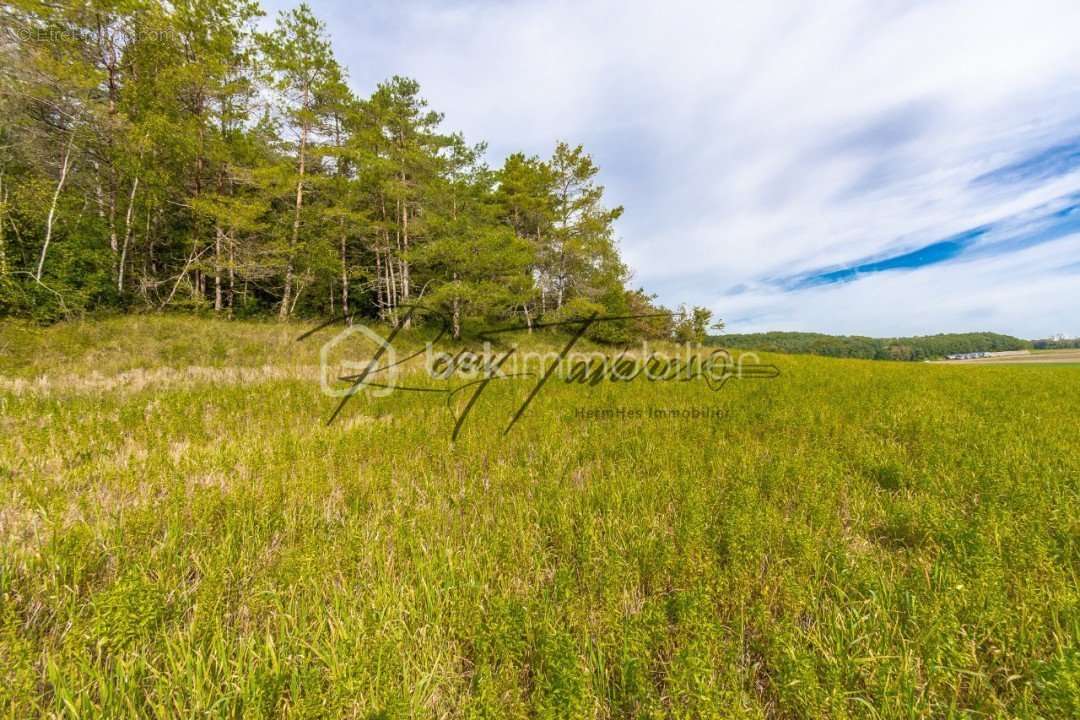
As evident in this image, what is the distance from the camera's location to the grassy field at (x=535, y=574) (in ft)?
3.76

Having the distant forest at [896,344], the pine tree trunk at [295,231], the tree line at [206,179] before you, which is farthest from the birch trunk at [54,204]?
the distant forest at [896,344]

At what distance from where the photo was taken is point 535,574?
1778mm

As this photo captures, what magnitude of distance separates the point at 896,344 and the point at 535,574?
120415 mm

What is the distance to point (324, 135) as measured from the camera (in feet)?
60.2

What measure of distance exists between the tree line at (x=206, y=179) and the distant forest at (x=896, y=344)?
212ft

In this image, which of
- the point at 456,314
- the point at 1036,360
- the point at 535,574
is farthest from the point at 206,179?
the point at 1036,360

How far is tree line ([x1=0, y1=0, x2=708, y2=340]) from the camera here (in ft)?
37.6

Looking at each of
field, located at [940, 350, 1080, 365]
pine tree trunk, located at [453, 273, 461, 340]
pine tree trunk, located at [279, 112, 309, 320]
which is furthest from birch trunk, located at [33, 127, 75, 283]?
field, located at [940, 350, 1080, 365]

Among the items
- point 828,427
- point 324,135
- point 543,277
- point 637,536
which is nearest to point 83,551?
point 637,536

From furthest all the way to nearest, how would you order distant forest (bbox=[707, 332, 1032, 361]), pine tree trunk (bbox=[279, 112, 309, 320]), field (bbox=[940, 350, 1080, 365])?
distant forest (bbox=[707, 332, 1032, 361]) → field (bbox=[940, 350, 1080, 365]) → pine tree trunk (bbox=[279, 112, 309, 320])

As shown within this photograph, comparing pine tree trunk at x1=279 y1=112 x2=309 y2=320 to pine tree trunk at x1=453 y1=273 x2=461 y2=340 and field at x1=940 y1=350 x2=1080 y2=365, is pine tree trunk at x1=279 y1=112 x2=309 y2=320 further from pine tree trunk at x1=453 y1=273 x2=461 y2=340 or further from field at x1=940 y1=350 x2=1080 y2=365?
field at x1=940 y1=350 x2=1080 y2=365

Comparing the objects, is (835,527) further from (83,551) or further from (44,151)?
(44,151)

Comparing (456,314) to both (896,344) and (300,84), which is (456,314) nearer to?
(300,84)

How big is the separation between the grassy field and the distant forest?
7409 centimetres
